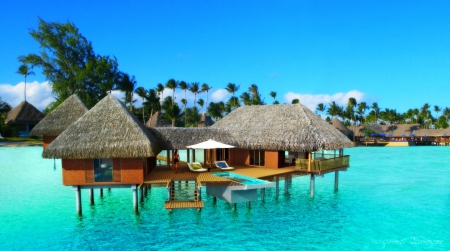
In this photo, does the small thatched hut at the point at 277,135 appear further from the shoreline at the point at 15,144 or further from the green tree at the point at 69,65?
the shoreline at the point at 15,144

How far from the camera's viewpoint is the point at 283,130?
Answer: 21.5 m

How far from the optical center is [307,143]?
1973 centimetres

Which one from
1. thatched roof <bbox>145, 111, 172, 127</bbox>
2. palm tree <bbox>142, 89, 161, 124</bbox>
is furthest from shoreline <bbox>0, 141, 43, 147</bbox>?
palm tree <bbox>142, 89, 161, 124</bbox>

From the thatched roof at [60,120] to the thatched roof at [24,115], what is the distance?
37757mm

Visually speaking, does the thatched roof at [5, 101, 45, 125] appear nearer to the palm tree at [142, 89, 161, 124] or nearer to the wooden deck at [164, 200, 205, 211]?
the palm tree at [142, 89, 161, 124]

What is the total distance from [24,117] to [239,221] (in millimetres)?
53703

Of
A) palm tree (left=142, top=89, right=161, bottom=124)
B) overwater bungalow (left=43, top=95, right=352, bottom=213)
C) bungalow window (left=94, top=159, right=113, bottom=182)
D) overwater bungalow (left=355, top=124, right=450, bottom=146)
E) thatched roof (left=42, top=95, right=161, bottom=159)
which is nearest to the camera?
thatched roof (left=42, top=95, right=161, bottom=159)

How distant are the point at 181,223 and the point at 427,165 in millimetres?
35416

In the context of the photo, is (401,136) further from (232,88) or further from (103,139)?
(103,139)

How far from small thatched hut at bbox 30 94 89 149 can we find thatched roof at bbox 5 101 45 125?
124ft

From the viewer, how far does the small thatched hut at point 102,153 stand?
1561 centimetres

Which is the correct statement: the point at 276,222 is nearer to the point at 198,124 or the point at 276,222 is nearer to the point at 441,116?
the point at 198,124

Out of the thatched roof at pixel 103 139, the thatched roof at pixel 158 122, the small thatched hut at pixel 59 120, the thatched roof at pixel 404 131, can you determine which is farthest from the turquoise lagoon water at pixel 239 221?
the thatched roof at pixel 404 131

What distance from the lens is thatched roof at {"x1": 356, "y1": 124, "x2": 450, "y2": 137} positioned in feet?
257
